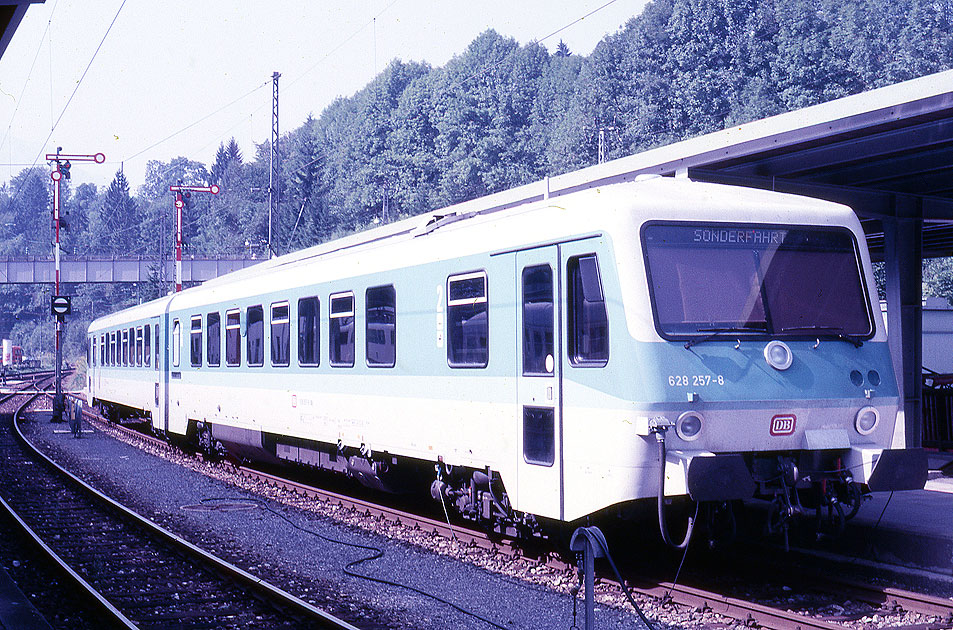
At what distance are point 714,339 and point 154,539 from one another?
6.87 meters

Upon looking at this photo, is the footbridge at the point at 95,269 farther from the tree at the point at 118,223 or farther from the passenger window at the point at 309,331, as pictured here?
the tree at the point at 118,223

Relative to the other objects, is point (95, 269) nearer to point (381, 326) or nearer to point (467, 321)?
point (381, 326)

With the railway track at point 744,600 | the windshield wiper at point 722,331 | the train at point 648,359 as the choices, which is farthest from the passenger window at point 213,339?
the windshield wiper at point 722,331

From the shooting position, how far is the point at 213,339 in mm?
18094

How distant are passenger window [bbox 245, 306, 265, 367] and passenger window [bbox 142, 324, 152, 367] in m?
7.77

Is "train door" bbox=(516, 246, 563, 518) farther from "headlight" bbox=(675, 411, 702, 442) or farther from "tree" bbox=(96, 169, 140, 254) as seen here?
"tree" bbox=(96, 169, 140, 254)

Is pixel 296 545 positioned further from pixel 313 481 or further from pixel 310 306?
pixel 313 481

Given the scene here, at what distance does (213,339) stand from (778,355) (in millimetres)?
12162

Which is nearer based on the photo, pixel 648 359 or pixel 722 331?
pixel 648 359

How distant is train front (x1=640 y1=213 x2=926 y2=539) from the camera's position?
7.79m

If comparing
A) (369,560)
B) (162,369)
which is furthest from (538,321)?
(162,369)

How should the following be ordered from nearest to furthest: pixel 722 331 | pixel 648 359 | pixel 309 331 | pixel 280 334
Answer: pixel 648 359 < pixel 722 331 < pixel 309 331 < pixel 280 334

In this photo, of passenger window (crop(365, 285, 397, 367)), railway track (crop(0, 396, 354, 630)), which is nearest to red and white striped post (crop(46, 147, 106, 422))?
railway track (crop(0, 396, 354, 630))

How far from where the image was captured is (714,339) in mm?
8000
